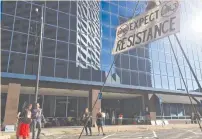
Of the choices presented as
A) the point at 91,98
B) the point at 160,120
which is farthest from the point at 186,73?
the point at 91,98

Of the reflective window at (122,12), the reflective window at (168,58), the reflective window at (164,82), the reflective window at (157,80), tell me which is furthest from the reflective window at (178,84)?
the reflective window at (122,12)

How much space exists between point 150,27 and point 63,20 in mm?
23608

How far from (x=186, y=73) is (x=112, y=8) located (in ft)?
49.7

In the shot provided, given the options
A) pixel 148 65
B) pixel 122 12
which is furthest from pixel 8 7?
pixel 148 65

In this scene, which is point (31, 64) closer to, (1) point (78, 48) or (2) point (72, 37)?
(1) point (78, 48)

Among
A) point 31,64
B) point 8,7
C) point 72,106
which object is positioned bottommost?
point 72,106

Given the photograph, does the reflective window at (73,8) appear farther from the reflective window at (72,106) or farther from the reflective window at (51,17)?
the reflective window at (72,106)

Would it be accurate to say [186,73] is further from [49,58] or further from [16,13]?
[16,13]

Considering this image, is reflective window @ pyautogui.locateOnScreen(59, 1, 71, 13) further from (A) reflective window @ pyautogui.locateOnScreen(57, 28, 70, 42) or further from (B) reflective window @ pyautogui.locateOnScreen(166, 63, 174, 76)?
(B) reflective window @ pyautogui.locateOnScreen(166, 63, 174, 76)

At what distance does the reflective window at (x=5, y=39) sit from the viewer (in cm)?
→ 2244

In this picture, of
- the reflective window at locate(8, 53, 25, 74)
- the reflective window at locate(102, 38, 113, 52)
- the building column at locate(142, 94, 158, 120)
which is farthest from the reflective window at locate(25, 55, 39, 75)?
the building column at locate(142, 94, 158, 120)

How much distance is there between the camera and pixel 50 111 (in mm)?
27062

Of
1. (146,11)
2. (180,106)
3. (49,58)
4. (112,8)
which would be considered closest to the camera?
(146,11)

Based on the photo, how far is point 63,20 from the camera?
27469mm
